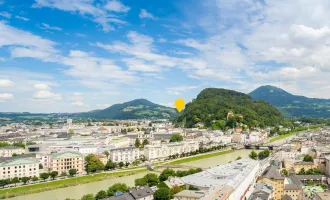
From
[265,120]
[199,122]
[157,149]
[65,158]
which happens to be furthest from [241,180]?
[265,120]

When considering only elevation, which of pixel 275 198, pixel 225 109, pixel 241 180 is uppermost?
pixel 225 109

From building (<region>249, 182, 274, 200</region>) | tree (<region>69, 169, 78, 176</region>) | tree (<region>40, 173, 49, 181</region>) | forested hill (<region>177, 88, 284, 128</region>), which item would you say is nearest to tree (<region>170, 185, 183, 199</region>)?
building (<region>249, 182, 274, 200</region>)

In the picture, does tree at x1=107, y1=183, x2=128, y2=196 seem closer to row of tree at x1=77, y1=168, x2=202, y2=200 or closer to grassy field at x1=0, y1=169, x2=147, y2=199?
row of tree at x1=77, y1=168, x2=202, y2=200

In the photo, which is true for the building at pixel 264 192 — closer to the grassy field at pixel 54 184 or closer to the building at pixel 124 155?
the grassy field at pixel 54 184

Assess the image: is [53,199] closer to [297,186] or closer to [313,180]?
[297,186]

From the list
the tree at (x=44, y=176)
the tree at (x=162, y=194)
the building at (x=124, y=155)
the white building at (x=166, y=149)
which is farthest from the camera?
the white building at (x=166, y=149)

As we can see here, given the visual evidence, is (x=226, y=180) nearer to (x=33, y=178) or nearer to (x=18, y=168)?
(x=33, y=178)

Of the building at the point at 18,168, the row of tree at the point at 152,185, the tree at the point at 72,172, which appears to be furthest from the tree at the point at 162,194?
the building at the point at 18,168
